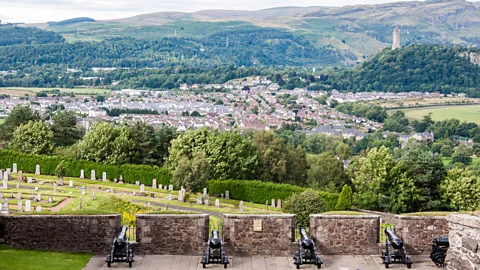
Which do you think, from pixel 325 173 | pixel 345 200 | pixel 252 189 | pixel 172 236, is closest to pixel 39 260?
pixel 172 236

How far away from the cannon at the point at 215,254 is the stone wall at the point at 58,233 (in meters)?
2.59

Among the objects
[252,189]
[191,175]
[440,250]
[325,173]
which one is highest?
[440,250]

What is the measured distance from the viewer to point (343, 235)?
18.8 metres

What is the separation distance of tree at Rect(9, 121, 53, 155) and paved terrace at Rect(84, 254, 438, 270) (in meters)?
42.2

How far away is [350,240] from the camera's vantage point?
1881 cm

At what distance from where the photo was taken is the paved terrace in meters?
17.7

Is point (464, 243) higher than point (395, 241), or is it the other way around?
point (464, 243)

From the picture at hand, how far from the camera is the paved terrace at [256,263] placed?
57.9ft

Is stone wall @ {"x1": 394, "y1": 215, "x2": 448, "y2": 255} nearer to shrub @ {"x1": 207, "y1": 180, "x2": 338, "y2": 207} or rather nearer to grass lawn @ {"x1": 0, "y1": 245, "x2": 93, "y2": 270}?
grass lawn @ {"x1": 0, "y1": 245, "x2": 93, "y2": 270}

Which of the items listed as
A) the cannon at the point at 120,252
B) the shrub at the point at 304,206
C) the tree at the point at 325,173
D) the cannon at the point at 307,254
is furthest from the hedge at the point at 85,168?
the cannon at the point at 307,254

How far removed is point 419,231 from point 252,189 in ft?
114

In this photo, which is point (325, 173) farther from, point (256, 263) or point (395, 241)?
point (256, 263)

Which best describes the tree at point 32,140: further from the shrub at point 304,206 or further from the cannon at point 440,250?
the cannon at point 440,250

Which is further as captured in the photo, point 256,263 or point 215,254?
point 256,263
